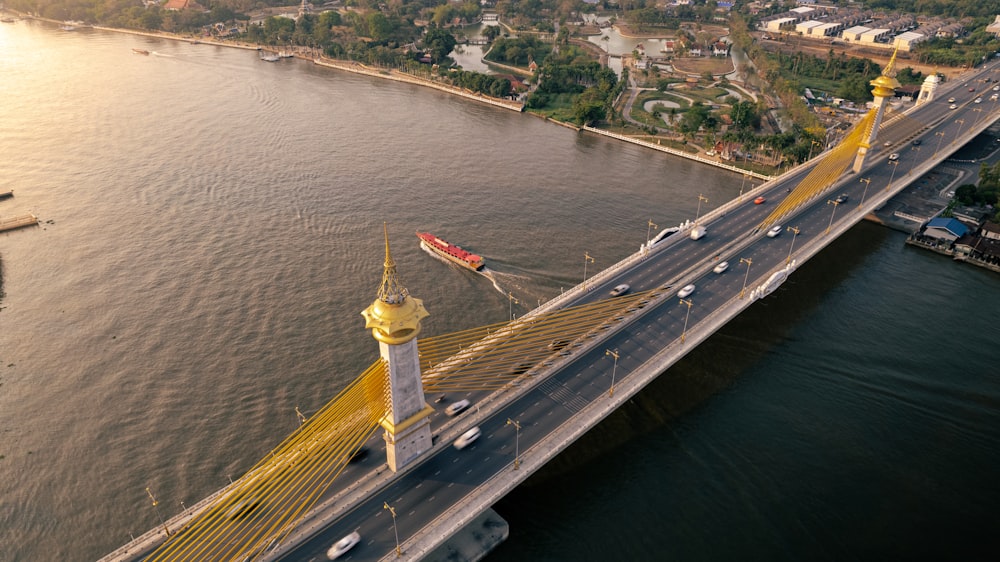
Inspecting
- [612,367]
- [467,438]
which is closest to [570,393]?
[612,367]

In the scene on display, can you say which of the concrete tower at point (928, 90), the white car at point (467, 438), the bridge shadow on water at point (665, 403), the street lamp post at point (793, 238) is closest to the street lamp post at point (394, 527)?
the white car at point (467, 438)

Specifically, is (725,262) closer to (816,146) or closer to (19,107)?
(816,146)

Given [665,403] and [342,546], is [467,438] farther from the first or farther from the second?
[665,403]

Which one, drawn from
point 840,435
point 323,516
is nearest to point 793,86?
point 840,435

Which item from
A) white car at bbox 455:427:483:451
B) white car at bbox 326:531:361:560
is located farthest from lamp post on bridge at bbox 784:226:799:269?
white car at bbox 326:531:361:560

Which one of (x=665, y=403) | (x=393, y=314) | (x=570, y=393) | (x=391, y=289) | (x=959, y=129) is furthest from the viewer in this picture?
(x=959, y=129)

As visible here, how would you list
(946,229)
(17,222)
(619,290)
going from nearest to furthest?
(619,290)
(946,229)
(17,222)
